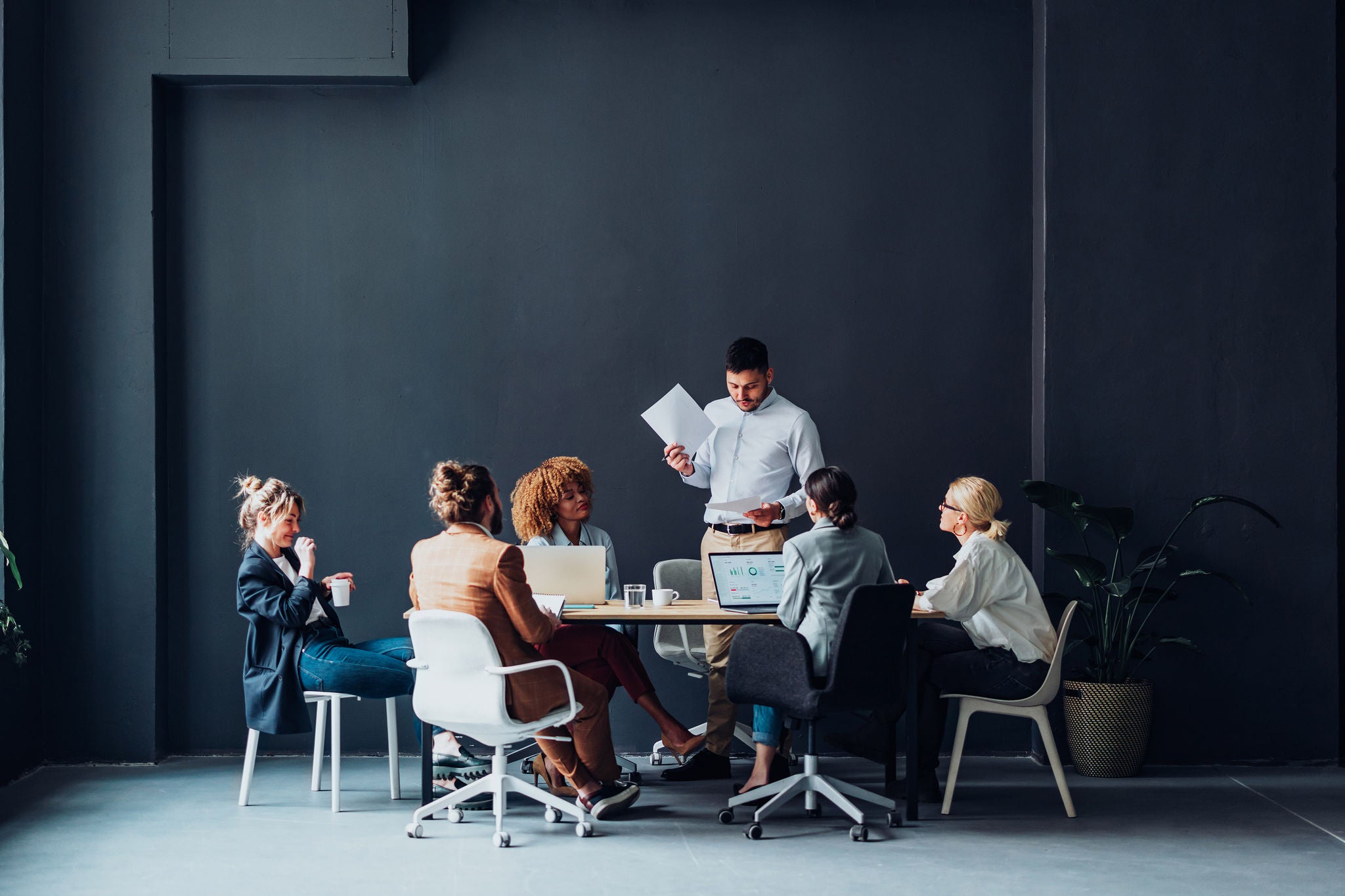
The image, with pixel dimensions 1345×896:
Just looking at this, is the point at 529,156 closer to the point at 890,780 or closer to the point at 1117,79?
the point at 1117,79

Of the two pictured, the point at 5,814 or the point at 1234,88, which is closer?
the point at 5,814

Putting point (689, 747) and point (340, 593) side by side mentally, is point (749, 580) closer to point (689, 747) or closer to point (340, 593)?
point (689, 747)

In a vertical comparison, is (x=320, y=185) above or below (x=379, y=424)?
above

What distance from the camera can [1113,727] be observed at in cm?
470

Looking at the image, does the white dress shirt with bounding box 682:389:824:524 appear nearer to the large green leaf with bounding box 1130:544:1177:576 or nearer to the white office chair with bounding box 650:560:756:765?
the white office chair with bounding box 650:560:756:765

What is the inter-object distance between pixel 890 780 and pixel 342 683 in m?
2.05

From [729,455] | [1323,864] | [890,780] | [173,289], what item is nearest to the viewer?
[1323,864]

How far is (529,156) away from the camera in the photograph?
5254mm

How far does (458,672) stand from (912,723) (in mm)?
1553

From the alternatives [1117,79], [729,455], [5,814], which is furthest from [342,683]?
[1117,79]

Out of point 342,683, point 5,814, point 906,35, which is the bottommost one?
point 5,814

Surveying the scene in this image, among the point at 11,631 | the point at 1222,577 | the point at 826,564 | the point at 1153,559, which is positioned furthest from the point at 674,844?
the point at 11,631

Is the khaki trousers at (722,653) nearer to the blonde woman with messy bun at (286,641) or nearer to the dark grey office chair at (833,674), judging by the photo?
the dark grey office chair at (833,674)

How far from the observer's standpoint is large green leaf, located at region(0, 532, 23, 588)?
3749 millimetres
